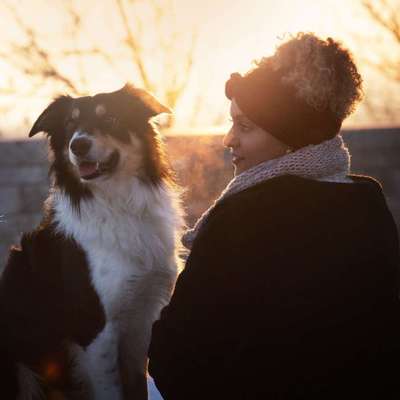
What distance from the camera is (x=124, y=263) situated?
3012 mm

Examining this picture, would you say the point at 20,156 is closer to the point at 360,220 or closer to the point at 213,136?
the point at 213,136

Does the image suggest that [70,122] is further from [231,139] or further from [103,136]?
[231,139]

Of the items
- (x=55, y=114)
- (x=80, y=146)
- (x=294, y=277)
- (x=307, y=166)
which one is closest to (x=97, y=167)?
(x=80, y=146)

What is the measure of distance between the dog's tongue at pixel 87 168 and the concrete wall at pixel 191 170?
90.4 inches

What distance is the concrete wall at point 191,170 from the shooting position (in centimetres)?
553

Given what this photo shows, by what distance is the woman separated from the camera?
5.67ft

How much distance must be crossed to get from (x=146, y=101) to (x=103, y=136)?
0.35 metres

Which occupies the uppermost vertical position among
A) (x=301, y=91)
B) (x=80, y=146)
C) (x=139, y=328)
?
(x=301, y=91)

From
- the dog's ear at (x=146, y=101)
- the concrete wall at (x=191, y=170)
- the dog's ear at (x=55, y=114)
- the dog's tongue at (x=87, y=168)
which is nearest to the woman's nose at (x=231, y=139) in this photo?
the dog's ear at (x=146, y=101)

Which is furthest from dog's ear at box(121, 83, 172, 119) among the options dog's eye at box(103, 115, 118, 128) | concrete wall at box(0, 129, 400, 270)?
concrete wall at box(0, 129, 400, 270)

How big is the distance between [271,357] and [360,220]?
524 millimetres

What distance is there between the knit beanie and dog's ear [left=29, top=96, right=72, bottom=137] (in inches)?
66.9

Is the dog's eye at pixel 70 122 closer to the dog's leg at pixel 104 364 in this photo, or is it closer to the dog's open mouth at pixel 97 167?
the dog's open mouth at pixel 97 167

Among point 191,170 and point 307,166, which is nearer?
point 307,166
